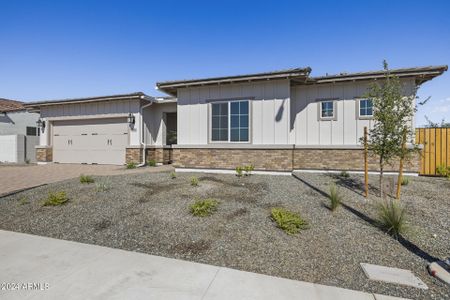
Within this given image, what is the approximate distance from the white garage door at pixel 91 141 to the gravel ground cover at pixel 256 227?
267 inches

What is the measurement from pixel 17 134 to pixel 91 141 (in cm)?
785

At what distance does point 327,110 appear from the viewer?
33.9 feet

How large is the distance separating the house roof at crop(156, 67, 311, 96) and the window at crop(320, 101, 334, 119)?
67.1 inches

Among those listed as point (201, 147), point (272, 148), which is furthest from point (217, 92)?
point (272, 148)

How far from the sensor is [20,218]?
531cm

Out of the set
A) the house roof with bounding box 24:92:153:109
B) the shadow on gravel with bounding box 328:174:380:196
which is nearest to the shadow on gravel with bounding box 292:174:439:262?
the shadow on gravel with bounding box 328:174:380:196

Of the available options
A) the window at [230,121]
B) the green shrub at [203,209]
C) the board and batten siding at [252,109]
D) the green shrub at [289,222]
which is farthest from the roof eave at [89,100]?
the green shrub at [289,222]

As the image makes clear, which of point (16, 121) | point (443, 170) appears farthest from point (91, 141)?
point (443, 170)

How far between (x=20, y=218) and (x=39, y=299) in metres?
3.76

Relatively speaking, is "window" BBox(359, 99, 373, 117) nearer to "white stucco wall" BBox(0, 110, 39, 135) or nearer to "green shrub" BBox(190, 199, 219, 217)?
"green shrub" BBox(190, 199, 219, 217)

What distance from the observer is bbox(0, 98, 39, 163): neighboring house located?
57.3ft

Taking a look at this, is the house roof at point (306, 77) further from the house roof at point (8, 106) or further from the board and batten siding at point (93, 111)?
the house roof at point (8, 106)

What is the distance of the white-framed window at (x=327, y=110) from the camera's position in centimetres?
1023

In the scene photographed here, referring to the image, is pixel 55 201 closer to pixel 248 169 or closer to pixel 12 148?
pixel 248 169
